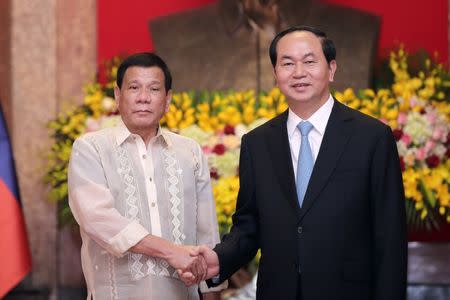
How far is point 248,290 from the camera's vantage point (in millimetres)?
4164

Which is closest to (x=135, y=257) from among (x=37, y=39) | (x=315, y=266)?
(x=315, y=266)

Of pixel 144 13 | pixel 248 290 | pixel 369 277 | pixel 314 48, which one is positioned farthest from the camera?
pixel 144 13

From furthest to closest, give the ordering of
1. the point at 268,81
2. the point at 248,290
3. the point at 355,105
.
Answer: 1. the point at 268,81
2. the point at 355,105
3. the point at 248,290

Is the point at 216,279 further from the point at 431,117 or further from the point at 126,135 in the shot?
the point at 431,117

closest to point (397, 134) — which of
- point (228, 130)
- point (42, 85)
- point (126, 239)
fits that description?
point (228, 130)

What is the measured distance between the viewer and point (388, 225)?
8.39 feet

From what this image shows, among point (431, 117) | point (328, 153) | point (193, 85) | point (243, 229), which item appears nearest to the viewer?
point (328, 153)

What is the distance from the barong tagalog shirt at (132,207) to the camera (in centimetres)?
283

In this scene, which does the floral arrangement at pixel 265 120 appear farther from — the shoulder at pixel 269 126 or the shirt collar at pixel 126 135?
the shoulder at pixel 269 126

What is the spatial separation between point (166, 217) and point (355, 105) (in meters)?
1.83

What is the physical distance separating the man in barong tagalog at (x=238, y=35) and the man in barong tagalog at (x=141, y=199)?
2146mm

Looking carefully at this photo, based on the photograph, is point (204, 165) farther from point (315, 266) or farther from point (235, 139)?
point (235, 139)

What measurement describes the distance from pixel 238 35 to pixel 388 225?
286 cm

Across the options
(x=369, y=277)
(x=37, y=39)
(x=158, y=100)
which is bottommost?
(x=369, y=277)
